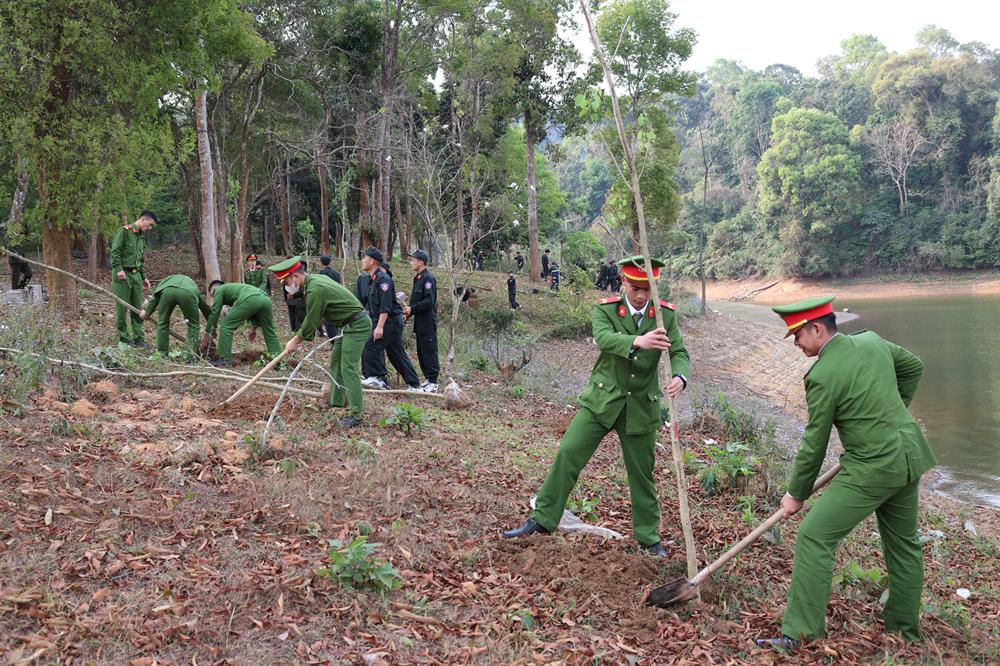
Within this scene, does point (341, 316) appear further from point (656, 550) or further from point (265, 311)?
point (656, 550)

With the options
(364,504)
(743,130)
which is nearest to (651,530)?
(364,504)

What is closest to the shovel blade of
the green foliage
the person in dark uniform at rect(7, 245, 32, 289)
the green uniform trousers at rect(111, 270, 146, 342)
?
the green uniform trousers at rect(111, 270, 146, 342)

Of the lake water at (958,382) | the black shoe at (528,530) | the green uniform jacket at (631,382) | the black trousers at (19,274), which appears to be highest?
the black trousers at (19,274)

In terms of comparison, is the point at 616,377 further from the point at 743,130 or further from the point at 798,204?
the point at 743,130

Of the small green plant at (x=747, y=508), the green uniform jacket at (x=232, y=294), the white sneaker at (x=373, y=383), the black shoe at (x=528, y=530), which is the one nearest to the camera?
the black shoe at (x=528, y=530)

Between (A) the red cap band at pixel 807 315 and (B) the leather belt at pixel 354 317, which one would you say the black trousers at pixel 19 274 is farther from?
(A) the red cap band at pixel 807 315

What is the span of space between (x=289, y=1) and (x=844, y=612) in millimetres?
18668

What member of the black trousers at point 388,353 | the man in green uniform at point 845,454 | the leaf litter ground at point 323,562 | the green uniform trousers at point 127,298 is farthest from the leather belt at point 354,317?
the man in green uniform at point 845,454

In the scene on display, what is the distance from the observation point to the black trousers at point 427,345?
946cm

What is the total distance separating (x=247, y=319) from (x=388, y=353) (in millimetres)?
1805

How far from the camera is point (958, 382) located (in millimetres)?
17844

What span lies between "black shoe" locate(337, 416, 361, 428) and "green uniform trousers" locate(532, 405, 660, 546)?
106 inches

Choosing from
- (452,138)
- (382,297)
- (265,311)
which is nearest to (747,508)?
(382,297)

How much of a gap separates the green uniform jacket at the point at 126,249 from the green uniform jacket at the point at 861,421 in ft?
28.9
